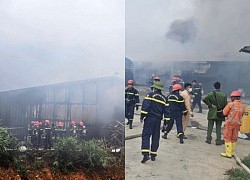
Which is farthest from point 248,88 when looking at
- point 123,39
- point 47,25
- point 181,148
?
point 47,25

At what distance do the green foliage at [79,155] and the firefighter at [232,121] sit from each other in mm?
756

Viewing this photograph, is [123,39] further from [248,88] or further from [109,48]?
[248,88]

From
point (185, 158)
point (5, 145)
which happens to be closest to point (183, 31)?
point (185, 158)

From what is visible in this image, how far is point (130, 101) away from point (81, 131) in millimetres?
386

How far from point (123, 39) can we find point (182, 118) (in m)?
0.63

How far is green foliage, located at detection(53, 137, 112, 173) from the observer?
1.91m

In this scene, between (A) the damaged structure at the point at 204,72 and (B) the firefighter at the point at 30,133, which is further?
(B) the firefighter at the point at 30,133

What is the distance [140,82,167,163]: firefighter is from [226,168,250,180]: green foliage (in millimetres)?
463

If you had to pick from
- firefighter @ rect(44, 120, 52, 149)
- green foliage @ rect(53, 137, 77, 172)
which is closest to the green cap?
green foliage @ rect(53, 137, 77, 172)

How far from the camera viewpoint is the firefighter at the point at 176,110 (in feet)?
5.98

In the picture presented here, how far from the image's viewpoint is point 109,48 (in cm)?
188

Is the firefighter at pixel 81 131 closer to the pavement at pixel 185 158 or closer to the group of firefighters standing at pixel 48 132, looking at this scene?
the group of firefighters standing at pixel 48 132

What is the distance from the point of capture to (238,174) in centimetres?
173

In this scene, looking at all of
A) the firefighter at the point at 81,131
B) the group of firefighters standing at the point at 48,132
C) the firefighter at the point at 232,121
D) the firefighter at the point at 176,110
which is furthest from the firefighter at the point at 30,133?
the firefighter at the point at 232,121
